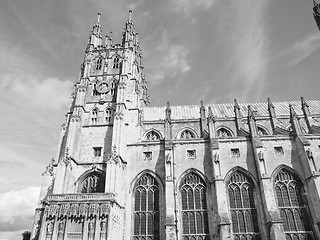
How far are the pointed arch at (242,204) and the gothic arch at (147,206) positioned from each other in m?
7.44

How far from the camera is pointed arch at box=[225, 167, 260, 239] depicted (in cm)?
2592

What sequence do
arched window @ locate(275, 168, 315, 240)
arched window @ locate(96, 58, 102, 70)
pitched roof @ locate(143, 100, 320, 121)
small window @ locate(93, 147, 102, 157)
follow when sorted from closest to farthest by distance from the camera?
arched window @ locate(275, 168, 315, 240) → small window @ locate(93, 147, 102, 157) → arched window @ locate(96, 58, 102, 70) → pitched roof @ locate(143, 100, 320, 121)

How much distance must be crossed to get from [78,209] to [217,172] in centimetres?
1443

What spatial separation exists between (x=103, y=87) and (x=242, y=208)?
2400 cm

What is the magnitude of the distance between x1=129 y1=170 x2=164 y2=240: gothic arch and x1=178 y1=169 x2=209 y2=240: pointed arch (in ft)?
7.73

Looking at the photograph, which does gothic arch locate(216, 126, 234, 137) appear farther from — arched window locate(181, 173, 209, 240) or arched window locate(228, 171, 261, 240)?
arched window locate(181, 173, 209, 240)

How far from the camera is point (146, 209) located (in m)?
27.8

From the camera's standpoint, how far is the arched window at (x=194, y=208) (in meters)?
26.2

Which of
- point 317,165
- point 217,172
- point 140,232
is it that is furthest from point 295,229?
point 140,232

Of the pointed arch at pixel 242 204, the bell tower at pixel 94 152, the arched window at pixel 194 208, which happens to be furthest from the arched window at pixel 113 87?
the pointed arch at pixel 242 204

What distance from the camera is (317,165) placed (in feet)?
90.6

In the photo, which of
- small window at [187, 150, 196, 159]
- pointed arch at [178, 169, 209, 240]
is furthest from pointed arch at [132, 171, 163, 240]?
small window at [187, 150, 196, 159]

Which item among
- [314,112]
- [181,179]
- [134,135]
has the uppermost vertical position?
[314,112]

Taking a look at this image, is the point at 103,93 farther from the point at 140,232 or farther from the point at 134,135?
the point at 140,232
